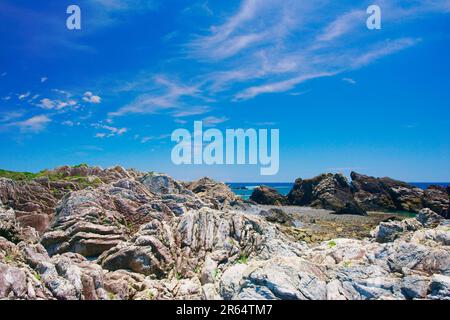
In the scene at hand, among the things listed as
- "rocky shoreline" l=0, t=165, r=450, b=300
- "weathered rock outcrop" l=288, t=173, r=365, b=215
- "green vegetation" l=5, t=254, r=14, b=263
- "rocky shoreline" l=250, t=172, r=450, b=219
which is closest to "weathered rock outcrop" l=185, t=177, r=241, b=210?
"rocky shoreline" l=250, t=172, r=450, b=219

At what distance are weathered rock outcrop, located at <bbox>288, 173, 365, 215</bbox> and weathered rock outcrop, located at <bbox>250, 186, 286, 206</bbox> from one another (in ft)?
7.59

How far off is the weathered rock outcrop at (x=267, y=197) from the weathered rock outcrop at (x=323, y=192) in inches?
91.1

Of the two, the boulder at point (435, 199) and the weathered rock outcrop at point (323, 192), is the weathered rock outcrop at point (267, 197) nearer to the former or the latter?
the weathered rock outcrop at point (323, 192)

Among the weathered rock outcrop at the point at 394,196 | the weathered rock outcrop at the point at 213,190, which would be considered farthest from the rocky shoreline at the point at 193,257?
the weathered rock outcrop at the point at 394,196

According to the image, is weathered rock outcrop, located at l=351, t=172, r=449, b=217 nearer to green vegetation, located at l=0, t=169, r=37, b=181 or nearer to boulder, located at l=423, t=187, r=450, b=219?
boulder, located at l=423, t=187, r=450, b=219

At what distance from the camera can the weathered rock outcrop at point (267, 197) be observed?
274 feet

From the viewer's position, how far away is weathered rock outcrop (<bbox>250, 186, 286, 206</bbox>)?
274 feet

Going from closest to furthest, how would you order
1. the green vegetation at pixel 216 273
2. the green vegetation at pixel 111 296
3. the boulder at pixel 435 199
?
1. the green vegetation at pixel 111 296
2. the green vegetation at pixel 216 273
3. the boulder at pixel 435 199

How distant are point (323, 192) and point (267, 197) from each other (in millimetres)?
12289

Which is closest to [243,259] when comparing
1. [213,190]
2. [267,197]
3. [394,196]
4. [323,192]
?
[213,190]

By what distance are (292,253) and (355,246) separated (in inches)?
96.8

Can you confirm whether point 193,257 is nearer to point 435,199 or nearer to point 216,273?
point 216,273
